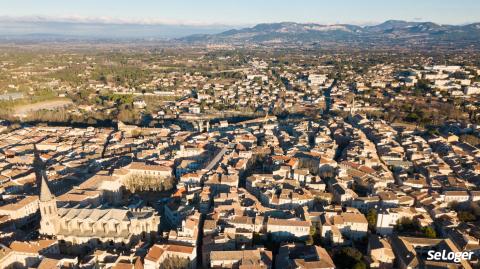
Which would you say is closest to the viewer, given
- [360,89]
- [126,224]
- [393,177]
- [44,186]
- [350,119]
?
[44,186]

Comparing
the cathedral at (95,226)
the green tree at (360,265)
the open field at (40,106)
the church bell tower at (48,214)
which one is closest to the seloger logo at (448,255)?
the green tree at (360,265)

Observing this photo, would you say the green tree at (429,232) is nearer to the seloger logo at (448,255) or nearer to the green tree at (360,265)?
the seloger logo at (448,255)

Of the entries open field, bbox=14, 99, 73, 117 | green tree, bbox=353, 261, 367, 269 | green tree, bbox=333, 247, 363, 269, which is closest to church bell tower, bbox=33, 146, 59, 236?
green tree, bbox=333, 247, 363, 269

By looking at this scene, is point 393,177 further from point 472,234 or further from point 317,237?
point 317,237

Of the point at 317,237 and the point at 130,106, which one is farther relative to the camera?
the point at 130,106

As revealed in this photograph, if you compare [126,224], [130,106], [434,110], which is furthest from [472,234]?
[130,106]
